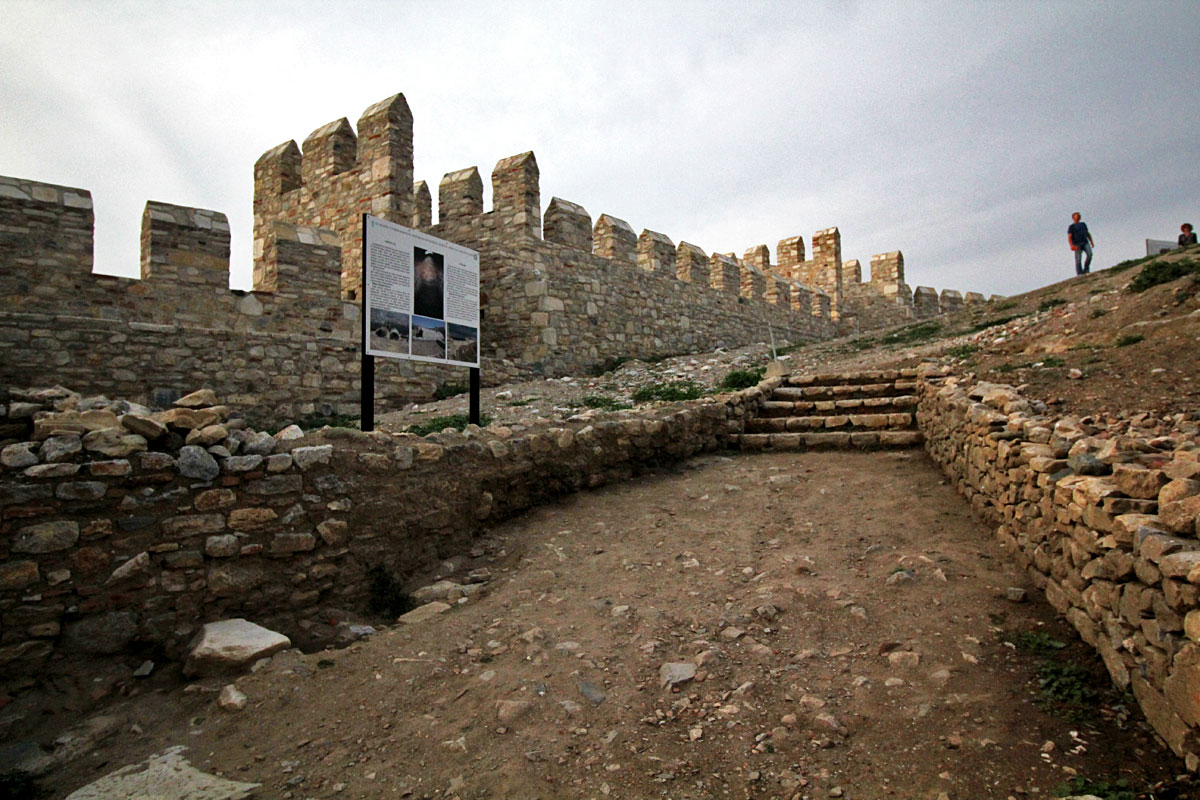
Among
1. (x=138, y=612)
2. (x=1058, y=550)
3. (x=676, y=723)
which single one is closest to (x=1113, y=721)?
(x=1058, y=550)

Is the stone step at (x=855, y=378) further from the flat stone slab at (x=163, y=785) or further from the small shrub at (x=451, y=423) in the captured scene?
the flat stone slab at (x=163, y=785)

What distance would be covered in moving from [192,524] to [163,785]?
152 centimetres

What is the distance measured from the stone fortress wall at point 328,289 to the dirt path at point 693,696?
22.2ft

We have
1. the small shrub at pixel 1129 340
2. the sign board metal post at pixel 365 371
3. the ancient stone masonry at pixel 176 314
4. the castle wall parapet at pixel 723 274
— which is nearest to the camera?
the sign board metal post at pixel 365 371

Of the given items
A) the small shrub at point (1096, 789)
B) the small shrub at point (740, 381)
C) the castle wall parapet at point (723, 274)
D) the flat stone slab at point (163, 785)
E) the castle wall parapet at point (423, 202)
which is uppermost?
the castle wall parapet at point (423, 202)

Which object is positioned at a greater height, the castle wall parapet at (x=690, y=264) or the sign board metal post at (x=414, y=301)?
the castle wall parapet at (x=690, y=264)

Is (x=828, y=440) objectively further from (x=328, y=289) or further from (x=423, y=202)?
(x=423, y=202)

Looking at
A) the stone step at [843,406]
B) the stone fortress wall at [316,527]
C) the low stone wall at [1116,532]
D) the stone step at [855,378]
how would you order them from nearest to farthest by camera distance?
the low stone wall at [1116,532], the stone fortress wall at [316,527], the stone step at [843,406], the stone step at [855,378]

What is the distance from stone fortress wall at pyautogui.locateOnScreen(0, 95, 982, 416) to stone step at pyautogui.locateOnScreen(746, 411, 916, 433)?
558cm

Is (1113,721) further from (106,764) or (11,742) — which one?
(11,742)

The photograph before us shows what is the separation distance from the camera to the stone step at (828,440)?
7980 millimetres

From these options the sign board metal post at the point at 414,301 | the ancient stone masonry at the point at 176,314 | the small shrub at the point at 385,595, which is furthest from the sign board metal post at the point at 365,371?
the ancient stone masonry at the point at 176,314

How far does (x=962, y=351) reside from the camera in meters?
10.7

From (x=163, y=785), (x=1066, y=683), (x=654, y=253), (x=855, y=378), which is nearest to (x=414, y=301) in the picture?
(x=163, y=785)
